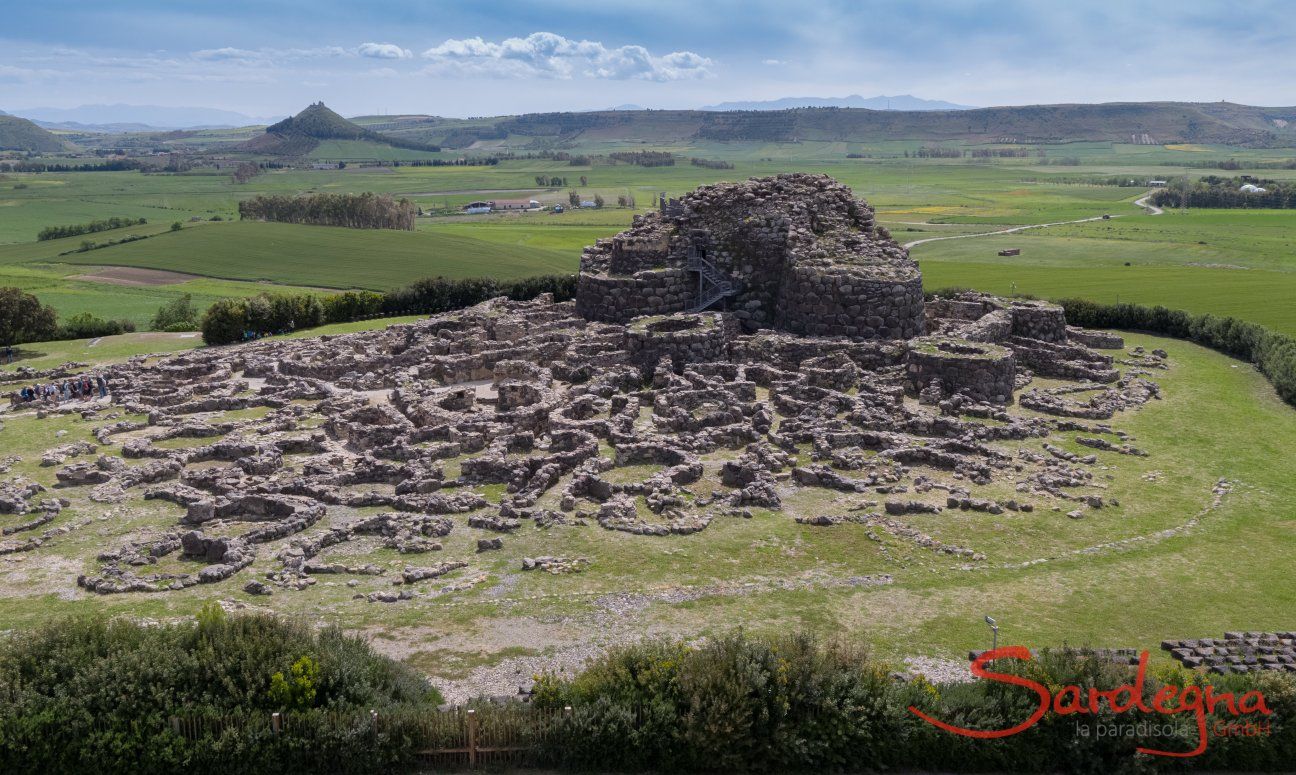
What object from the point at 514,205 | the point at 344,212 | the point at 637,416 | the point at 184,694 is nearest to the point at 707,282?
the point at 637,416

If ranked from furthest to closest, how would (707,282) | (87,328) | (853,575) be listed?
(87,328)
(707,282)
(853,575)

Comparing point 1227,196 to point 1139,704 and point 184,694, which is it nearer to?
point 1139,704

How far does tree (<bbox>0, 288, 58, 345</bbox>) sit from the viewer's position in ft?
184

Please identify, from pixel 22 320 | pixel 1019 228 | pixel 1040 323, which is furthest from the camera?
pixel 1019 228

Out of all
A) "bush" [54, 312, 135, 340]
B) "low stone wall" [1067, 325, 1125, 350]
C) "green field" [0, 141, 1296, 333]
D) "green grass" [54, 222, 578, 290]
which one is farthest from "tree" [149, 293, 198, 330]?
"low stone wall" [1067, 325, 1125, 350]

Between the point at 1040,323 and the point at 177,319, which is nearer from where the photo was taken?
the point at 1040,323

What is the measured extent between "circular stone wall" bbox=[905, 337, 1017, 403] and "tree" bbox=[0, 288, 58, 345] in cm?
5099

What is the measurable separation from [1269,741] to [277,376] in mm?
40349

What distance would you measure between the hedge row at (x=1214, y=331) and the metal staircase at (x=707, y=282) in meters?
21.8

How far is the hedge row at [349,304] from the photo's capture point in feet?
188

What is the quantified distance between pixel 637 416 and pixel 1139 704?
23.0m

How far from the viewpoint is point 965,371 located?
3941 cm

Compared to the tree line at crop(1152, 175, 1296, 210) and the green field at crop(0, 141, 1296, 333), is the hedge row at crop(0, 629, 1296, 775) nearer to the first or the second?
the green field at crop(0, 141, 1296, 333)

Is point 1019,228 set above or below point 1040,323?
above
